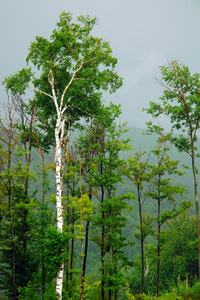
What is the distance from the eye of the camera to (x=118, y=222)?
16094 mm

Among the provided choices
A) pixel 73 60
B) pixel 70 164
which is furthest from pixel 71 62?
pixel 70 164

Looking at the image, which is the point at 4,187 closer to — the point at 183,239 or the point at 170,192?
the point at 170,192

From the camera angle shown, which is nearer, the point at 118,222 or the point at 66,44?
the point at 66,44

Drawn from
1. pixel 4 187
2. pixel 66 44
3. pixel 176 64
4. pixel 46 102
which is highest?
pixel 176 64

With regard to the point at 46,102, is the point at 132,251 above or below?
below

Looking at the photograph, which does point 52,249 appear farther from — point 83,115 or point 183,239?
point 183,239

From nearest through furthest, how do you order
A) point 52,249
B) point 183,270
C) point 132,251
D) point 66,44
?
point 52,249
point 66,44
point 183,270
point 132,251

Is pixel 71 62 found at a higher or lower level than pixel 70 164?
higher

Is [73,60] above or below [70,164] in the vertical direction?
→ above

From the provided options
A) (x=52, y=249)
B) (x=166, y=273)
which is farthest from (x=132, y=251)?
(x=52, y=249)

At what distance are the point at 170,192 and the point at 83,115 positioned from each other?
7973 millimetres

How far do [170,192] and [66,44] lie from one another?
37.9ft

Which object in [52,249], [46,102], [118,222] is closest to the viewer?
[52,249]

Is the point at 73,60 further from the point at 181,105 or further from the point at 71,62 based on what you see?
the point at 181,105
